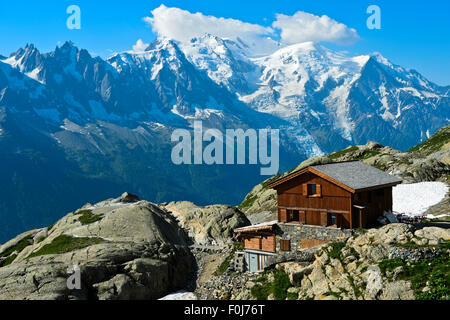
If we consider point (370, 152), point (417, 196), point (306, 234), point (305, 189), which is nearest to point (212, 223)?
point (305, 189)

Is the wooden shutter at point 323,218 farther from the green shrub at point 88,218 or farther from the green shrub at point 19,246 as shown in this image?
→ the green shrub at point 19,246

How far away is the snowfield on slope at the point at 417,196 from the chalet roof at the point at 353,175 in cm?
1693

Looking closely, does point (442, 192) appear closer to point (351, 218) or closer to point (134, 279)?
point (351, 218)

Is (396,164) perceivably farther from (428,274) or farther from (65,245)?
(65,245)

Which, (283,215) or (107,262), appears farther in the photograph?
(107,262)

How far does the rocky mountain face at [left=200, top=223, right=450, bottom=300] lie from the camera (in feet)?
89.7

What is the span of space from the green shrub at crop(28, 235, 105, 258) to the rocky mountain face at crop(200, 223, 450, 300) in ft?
70.3

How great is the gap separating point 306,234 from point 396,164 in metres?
56.3

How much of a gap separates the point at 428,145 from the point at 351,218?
96407mm

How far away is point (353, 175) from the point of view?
4222cm

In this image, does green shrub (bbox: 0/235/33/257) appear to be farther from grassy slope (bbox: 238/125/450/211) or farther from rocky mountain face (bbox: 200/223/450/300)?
rocky mountain face (bbox: 200/223/450/300)

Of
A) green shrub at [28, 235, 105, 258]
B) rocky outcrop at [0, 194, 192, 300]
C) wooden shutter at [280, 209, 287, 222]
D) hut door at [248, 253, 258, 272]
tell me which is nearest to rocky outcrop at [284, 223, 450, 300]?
wooden shutter at [280, 209, 287, 222]
